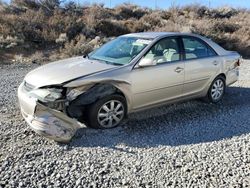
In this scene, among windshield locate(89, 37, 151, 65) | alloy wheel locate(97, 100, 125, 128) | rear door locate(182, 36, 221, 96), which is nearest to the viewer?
alloy wheel locate(97, 100, 125, 128)

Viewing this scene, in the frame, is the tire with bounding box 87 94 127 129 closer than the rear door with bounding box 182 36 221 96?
Yes

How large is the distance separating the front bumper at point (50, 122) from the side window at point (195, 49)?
2948 millimetres

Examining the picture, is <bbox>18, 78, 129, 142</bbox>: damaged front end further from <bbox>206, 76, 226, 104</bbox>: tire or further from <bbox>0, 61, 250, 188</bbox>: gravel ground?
<bbox>206, 76, 226, 104</bbox>: tire

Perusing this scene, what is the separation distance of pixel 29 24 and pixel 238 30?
1198 cm

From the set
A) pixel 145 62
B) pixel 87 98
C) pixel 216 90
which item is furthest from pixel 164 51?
pixel 87 98

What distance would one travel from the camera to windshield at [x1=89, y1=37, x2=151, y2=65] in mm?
6609

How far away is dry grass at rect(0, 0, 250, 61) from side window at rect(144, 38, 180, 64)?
7844mm

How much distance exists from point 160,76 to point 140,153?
1900mm

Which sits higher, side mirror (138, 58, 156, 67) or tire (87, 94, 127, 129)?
side mirror (138, 58, 156, 67)

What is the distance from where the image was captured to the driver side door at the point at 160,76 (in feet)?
Result: 21.1

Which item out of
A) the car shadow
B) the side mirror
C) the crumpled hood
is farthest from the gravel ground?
the side mirror

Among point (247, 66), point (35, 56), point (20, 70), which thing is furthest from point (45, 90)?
point (247, 66)

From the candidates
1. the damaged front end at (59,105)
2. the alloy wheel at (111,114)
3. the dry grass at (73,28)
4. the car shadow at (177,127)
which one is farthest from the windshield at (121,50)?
the dry grass at (73,28)

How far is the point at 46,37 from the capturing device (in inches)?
645
